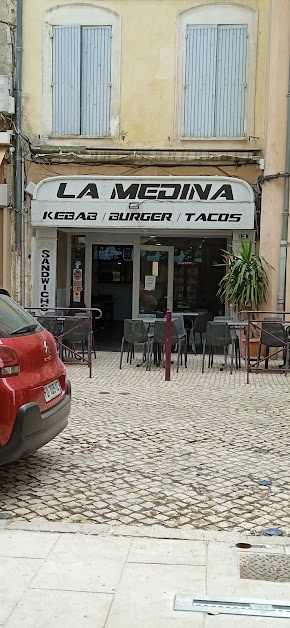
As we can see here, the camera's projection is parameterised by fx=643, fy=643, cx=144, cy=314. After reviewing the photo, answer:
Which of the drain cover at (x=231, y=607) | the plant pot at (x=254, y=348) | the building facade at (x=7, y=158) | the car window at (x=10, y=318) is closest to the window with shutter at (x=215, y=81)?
the building facade at (x=7, y=158)

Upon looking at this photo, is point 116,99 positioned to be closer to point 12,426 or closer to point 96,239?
point 96,239

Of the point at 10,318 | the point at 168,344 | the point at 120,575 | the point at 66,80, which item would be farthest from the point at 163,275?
the point at 120,575

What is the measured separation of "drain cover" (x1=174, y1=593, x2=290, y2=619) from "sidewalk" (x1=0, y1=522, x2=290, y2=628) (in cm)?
4

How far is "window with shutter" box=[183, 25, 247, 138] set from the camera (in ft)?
41.6

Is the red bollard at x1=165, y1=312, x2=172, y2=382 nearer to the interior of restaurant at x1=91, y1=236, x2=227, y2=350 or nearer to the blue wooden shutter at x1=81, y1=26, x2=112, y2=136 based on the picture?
the interior of restaurant at x1=91, y1=236, x2=227, y2=350

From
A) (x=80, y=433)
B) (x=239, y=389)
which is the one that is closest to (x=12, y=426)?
(x=80, y=433)

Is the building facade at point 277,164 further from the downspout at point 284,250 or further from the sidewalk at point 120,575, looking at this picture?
the sidewalk at point 120,575

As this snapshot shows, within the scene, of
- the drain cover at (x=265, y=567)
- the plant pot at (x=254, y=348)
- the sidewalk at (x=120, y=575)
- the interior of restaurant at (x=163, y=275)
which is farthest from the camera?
the interior of restaurant at (x=163, y=275)

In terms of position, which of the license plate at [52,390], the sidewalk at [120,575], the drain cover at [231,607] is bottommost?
the sidewalk at [120,575]

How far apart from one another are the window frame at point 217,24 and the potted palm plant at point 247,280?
2.47 meters

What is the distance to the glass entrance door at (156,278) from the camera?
14406 millimetres

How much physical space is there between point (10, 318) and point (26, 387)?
2.02 feet

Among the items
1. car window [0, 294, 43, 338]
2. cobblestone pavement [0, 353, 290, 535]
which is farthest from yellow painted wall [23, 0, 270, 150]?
car window [0, 294, 43, 338]

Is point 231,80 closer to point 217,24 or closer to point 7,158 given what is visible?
point 217,24
